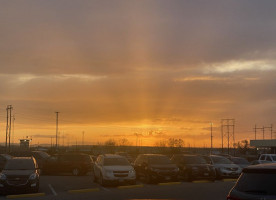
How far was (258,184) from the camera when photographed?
6648 millimetres

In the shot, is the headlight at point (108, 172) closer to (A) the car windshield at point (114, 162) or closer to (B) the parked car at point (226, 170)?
(A) the car windshield at point (114, 162)

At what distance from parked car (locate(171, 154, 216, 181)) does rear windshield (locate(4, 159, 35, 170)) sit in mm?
11282

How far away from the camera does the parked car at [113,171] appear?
21.6 m

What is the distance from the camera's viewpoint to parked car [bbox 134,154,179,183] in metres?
23.7

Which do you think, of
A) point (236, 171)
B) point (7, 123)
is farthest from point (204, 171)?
point (7, 123)

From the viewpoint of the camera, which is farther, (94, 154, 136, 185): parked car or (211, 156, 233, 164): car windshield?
(211, 156, 233, 164): car windshield

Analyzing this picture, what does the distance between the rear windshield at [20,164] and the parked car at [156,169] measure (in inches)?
318

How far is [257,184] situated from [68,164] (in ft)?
80.4

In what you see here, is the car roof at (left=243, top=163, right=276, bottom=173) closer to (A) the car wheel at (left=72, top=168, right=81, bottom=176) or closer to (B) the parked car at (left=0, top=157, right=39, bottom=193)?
(B) the parked car at (left=0, top=157, right=39, bottom=193)

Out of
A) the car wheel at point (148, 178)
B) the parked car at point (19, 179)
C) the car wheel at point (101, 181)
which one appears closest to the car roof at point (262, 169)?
the parked car at point (19, 179)

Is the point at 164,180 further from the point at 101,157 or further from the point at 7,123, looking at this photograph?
the point at 7,123

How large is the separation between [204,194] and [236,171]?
10.4 metres

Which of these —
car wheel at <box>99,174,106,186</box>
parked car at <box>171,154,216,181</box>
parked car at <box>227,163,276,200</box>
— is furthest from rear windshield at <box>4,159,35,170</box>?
parked car at <box>227,163,276,200</box>

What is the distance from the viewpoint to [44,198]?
15711mm
